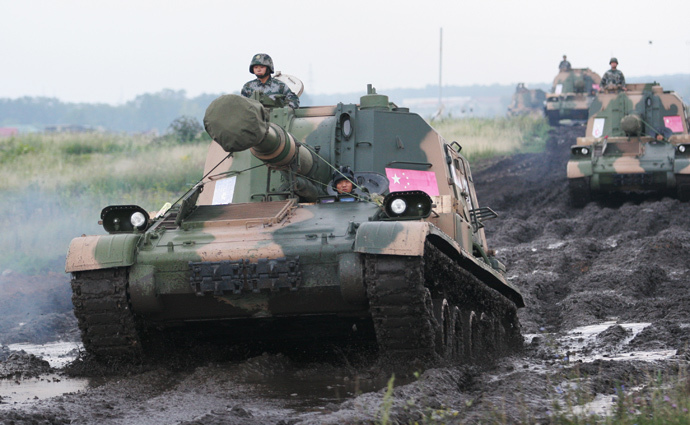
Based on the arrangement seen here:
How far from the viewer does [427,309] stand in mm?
7281

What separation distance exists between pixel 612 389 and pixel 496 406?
1062mm

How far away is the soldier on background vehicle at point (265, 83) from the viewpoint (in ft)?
34.4

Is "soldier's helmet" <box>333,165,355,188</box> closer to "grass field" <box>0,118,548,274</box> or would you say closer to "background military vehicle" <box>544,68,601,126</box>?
"grass field" <box>0,118,548,274</box>

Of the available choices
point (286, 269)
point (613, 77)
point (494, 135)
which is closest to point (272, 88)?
point (286, 269)

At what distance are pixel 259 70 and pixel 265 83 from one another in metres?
0.16

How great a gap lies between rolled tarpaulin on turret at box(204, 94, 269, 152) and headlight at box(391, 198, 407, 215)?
3.70 feet

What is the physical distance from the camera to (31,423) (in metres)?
5.71

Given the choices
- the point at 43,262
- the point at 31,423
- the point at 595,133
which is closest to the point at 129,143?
the point at 595,133

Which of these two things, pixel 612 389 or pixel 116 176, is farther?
pixel 116 176

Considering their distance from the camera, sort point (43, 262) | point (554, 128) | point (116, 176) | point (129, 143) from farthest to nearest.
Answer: point (554, 128)
point (129, 143)
point (116, 176)
point (43, 262)

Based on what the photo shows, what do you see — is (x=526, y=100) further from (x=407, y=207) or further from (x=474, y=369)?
(x=474, y=369)

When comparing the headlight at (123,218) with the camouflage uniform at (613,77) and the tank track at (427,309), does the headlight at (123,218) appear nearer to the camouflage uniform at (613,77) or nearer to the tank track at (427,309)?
the tank track at (427,309)

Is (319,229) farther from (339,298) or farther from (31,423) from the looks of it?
(31,423)

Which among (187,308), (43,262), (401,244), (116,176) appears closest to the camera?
(401,244)
